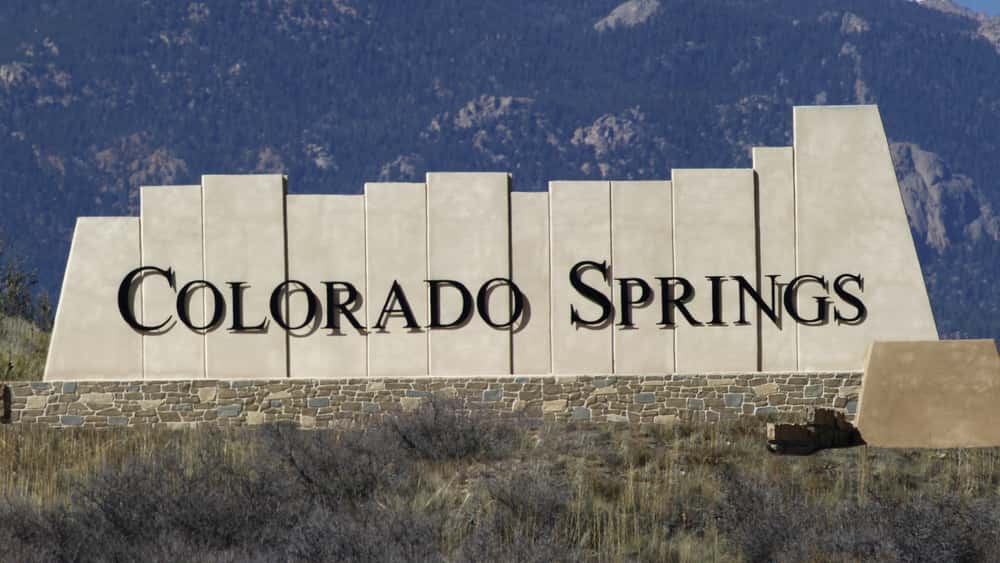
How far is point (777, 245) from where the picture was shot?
103ft

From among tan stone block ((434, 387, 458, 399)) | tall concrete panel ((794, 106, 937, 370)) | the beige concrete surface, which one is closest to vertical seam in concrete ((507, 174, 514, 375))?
tan stone block ((434, 387, 458, 399))

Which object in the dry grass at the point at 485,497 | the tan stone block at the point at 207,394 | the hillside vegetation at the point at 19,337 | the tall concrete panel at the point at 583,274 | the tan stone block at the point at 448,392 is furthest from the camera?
the hillside vegetation at the point at 19,337

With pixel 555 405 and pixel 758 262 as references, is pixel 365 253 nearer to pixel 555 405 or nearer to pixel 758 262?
pixel 555 405

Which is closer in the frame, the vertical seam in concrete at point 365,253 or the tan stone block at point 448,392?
the tan stone block at point 448,392

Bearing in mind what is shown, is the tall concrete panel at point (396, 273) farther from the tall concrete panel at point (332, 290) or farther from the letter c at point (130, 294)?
the letter c at point (130, 294)

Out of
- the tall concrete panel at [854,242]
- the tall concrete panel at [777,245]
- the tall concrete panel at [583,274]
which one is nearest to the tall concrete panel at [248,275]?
the tall concrete panel at [583,274]

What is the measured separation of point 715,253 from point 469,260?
458 cm

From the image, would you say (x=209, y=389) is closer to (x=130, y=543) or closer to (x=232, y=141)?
(x=130, y=543)

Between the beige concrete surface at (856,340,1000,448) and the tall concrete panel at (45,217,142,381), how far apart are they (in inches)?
527

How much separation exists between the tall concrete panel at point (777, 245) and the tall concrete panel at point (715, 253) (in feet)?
0.76

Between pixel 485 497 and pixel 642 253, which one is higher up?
pixel 642 253

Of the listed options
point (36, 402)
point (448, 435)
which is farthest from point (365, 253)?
point (36, 402)

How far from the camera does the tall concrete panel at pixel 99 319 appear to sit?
3114 cm

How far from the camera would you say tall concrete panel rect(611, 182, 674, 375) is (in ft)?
102
